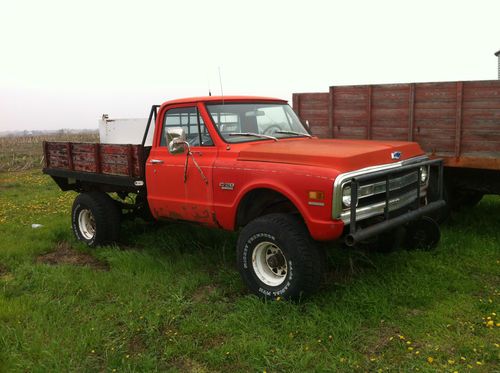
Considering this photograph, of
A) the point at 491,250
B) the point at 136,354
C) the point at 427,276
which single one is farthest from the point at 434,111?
the point at 136,354

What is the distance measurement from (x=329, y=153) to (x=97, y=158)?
140 inches

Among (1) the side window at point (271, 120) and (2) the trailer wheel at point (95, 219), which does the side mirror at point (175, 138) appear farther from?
(2) the trailer wheel at point (95, 219)

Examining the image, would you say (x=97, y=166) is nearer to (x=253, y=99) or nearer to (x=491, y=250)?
(x=253, y=99)

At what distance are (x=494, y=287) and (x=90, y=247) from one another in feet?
16.2

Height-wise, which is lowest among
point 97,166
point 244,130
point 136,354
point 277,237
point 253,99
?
point 136,354

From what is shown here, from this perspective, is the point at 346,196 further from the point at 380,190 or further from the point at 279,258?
the point at 279,258

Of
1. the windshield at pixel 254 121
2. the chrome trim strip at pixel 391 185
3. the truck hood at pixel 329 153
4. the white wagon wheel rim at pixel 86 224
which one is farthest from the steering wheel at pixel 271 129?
the white wagon wheel rim at pixel 86 224

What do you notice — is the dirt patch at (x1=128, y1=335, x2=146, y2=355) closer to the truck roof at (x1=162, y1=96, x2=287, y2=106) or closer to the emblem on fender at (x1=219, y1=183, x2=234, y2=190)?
the emblem on fender at (x1=219, y1=183, x2=234, y2=190)

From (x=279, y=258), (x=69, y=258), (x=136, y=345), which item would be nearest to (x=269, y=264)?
(x=279, y=258)

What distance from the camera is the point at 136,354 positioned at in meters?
3.75

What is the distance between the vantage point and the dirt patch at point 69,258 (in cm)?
597

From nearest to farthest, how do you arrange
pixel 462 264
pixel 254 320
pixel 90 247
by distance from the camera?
pixel 254 320
pixel 462 264
pixel 90 247

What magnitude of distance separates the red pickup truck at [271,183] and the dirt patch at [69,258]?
0.34 m

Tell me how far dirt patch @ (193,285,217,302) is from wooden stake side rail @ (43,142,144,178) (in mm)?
1725
